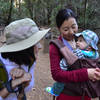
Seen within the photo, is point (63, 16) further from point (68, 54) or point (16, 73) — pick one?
point (16, 73)

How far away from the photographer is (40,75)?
4812 millimetres

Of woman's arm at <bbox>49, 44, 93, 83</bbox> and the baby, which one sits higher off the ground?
the baby

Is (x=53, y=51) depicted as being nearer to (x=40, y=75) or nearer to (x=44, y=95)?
(x=44, y=95)

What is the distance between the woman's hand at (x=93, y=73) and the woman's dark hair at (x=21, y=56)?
0.52m

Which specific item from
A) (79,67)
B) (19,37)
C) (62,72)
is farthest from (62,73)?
(19,37)

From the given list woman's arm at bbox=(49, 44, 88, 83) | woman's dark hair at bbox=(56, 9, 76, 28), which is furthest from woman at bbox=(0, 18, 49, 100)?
woman's dark hair at bbox=(56, 9, 76, 28)

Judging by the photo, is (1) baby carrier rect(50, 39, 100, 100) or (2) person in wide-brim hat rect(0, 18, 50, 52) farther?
(1) baby carrier rect(50, 39, 100, 100)

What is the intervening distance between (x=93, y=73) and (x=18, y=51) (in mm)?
649

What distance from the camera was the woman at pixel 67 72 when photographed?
1.38 metres

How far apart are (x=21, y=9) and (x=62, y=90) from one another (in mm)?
18413

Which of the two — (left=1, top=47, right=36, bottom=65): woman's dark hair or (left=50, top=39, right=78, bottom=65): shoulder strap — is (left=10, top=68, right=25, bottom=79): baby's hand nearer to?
(left=1, top=47, right=36, bottom=65): woman's dark hair

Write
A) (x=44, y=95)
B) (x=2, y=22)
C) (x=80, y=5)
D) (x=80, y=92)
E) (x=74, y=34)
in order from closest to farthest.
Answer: (x=80, y=92) < (x=74, y=34) < (x=44, y=95) < (x=80, y=5) < (x=2, y=22)

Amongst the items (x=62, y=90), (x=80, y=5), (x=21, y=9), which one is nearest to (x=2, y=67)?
(x=62, y=90)

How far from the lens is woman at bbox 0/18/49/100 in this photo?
1250 mm
